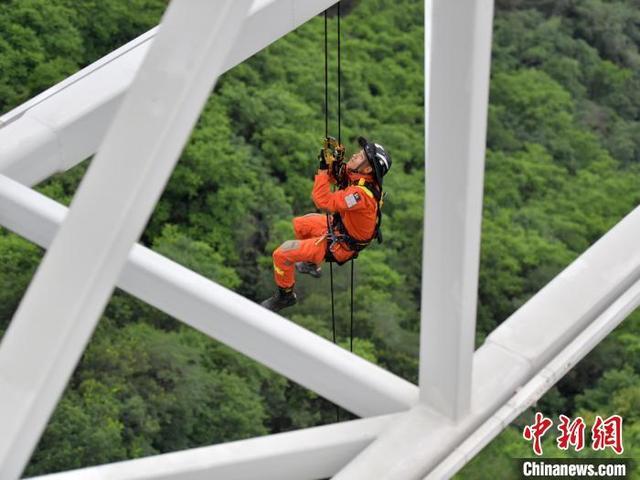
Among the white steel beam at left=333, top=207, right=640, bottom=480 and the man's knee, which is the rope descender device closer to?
the man's knee

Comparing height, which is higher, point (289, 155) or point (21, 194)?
point (289, 155)

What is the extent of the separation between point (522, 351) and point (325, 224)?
1.43m

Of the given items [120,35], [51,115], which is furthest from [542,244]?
[51,115]

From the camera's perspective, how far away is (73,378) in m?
17.3

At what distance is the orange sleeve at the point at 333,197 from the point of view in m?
8.94

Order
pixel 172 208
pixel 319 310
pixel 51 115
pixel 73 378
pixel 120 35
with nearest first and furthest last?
pixel 51 115 → pixel 73 378 → pixel 319 310 → pixel 172 208 → pixel 120 35

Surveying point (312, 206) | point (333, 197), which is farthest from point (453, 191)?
point (312, 206)

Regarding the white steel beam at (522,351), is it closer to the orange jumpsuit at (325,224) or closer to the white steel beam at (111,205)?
the orange jumpsuit at (325,224)

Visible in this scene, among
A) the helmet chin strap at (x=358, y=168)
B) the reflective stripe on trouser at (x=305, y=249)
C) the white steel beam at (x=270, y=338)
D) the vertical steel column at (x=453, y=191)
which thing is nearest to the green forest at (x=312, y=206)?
the reflective stripe on trouser at (x=305, y=249)

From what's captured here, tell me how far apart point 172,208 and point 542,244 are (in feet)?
15.8

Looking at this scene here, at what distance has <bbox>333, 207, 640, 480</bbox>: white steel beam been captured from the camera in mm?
8469

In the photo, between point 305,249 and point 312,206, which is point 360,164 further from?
point 312,206

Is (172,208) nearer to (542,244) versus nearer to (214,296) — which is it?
(542,244)

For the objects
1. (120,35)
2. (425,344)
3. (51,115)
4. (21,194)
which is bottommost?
(425,344)
